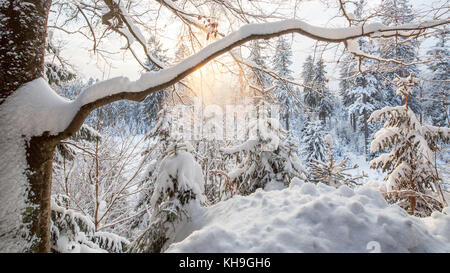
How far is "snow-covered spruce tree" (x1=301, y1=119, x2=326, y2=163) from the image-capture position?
81.8 ft

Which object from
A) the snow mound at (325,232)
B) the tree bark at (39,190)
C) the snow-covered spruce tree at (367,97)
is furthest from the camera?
the snow-covered spruce tree at (367,97)

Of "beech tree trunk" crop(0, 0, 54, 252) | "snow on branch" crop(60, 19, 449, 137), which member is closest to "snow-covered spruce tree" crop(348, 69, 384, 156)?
"snow on branch" crop(60, 19, 449, 137)

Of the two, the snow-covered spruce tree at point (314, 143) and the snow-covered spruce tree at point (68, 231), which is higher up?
the snow-covered spruce tree at point (314, 143)

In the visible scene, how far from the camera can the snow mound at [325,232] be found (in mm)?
1694

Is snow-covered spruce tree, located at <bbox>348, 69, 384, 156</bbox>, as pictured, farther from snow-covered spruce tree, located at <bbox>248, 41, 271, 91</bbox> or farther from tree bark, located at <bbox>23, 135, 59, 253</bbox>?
tree bark, located at <bbox>23, 135, 59, 253</bbox>

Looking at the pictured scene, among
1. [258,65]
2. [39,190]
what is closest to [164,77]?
[39,190]

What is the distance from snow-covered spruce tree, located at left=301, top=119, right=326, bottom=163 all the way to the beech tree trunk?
2530 cm

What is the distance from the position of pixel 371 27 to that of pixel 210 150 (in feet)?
43.1

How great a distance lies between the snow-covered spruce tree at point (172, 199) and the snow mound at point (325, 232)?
43.6 inches

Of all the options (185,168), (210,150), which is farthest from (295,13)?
(210,150)

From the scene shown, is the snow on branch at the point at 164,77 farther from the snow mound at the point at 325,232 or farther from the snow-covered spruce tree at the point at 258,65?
the snow-covered spruce tree at the point at 258,65

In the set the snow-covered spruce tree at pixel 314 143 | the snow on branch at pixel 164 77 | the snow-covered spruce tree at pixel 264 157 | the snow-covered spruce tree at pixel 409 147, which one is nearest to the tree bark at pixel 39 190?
the snow on branch at pixel 164 77

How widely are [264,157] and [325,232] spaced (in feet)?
11.1

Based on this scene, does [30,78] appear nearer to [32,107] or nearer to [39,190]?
[32,107]
